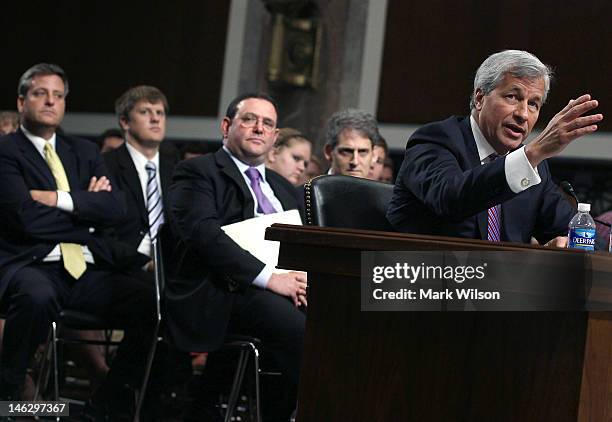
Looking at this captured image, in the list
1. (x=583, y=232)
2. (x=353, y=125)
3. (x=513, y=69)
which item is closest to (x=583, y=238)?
(x=583, y=232)

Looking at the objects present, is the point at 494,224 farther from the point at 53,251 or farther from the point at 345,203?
the point at 53,251

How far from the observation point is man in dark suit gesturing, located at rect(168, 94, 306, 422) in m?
4.19

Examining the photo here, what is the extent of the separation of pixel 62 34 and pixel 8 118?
3626 millimetres

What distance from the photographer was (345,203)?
136 inches

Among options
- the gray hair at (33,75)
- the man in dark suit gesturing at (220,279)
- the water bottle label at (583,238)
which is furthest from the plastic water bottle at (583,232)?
the gray hair at (33,75)

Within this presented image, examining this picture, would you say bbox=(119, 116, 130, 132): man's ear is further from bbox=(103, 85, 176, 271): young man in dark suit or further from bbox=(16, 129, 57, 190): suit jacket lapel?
bbox=(16, 129, 57, 190): suit jacket lapel

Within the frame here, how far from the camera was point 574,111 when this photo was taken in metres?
2.66

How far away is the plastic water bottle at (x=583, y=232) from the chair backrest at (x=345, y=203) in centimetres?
60

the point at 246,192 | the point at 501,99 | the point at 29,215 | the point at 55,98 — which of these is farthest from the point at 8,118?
the point at 501,99

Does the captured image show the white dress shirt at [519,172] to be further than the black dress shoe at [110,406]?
No

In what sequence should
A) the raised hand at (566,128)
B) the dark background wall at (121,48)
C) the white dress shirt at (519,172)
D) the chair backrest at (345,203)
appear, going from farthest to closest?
the dark background wall at (121,48)
the chair backrest at (345,203)
the white dress shirt at (519,172)
the raised hand at (566,128)

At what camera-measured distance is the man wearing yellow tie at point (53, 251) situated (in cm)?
444

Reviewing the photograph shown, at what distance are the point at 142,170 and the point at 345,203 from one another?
2655mm

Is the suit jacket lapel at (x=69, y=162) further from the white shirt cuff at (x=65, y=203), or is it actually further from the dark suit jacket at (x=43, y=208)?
the white shirt cuff at (x=65, y=203)
